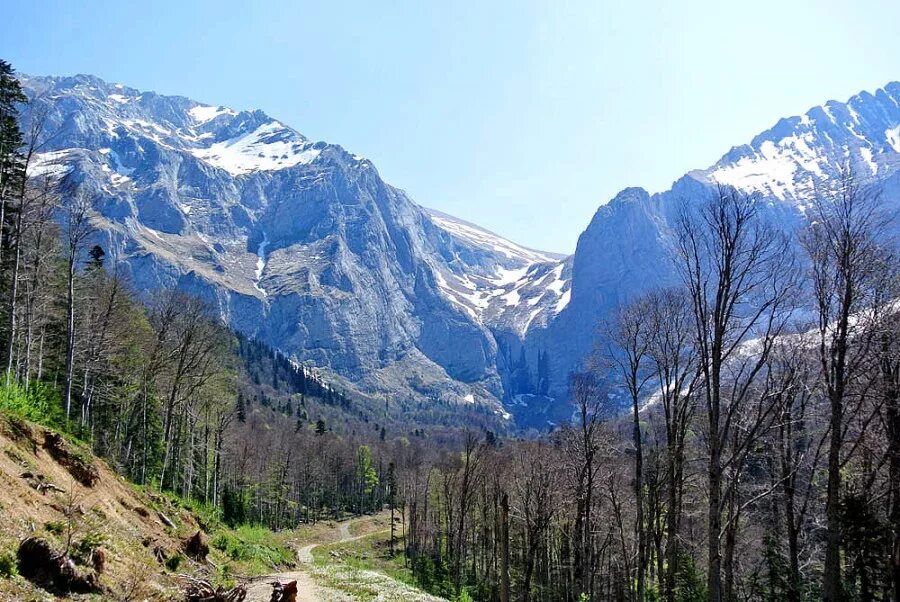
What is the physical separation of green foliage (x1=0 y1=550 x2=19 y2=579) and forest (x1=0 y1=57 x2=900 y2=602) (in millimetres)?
6550

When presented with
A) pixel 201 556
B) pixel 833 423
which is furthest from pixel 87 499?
pixel 833 423

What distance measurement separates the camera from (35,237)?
95.3ft

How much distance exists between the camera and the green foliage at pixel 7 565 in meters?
8.61

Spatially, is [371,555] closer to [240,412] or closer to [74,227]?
[240,412]

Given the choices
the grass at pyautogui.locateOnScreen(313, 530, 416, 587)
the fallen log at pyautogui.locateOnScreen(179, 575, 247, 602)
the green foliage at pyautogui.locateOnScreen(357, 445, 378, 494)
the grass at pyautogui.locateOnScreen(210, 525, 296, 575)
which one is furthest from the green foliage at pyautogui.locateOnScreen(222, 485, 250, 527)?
the green foliage at pyautogui.locateOnScreen(357, 445, 378, 494)

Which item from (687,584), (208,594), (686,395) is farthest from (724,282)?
(687,584)

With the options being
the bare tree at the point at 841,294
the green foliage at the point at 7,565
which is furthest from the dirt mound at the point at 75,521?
the bare tree at the point at 841,294

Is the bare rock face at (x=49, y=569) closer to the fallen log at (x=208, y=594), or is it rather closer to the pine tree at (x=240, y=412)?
the fallen log at (x=208, y=594)

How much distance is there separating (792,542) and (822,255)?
1096 centimetres

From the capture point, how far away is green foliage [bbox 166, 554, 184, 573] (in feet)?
49.6

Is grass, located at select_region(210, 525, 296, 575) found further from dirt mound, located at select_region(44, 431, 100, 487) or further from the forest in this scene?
dirt mound, located at select_region(44, 431, 100, 487)

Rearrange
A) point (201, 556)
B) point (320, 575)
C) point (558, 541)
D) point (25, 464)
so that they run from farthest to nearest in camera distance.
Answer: point (558, 541), point (320, 575), point (201, 556), point (25, 464)

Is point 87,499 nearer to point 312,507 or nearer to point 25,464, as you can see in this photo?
point 25,464

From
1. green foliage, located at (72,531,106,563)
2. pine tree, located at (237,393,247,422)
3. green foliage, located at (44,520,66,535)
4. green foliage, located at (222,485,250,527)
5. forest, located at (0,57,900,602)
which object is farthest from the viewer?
pine tree, located at (237,393,247,422)
